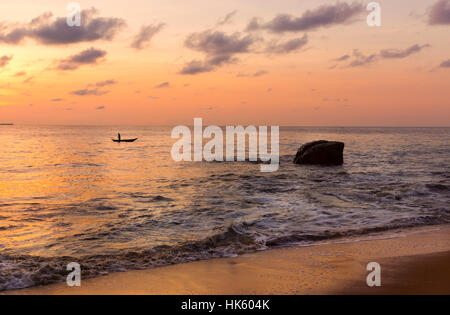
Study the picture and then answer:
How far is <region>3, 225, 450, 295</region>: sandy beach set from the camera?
588cm

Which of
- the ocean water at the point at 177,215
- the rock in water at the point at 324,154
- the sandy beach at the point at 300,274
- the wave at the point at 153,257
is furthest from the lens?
the rock in water at the point at 324,154

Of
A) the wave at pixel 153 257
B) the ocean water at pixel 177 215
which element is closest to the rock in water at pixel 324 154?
the ocean water at pixel 177 215

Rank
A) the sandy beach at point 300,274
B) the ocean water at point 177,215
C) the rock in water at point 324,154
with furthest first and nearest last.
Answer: the rock in water at point 324,154 → the ocean water at point 177,215 → the sandy beach at point 300,274

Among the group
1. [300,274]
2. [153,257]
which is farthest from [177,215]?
[300,274]

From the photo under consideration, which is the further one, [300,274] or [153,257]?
[153,257]

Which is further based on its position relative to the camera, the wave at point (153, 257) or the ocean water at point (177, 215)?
the ocean water at point (177, 215)

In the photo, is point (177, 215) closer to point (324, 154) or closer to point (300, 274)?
point (300, 274)

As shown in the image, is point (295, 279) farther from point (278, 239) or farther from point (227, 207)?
point (227, 207)

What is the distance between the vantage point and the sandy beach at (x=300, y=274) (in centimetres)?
588

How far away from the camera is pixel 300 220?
11.2m

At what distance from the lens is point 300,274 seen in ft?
21.5

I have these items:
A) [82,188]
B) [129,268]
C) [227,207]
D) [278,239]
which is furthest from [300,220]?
[82,188]

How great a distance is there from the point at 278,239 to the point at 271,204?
478cm

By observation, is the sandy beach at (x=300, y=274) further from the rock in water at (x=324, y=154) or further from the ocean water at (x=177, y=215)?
the rock in water at (x=324, y=154)
